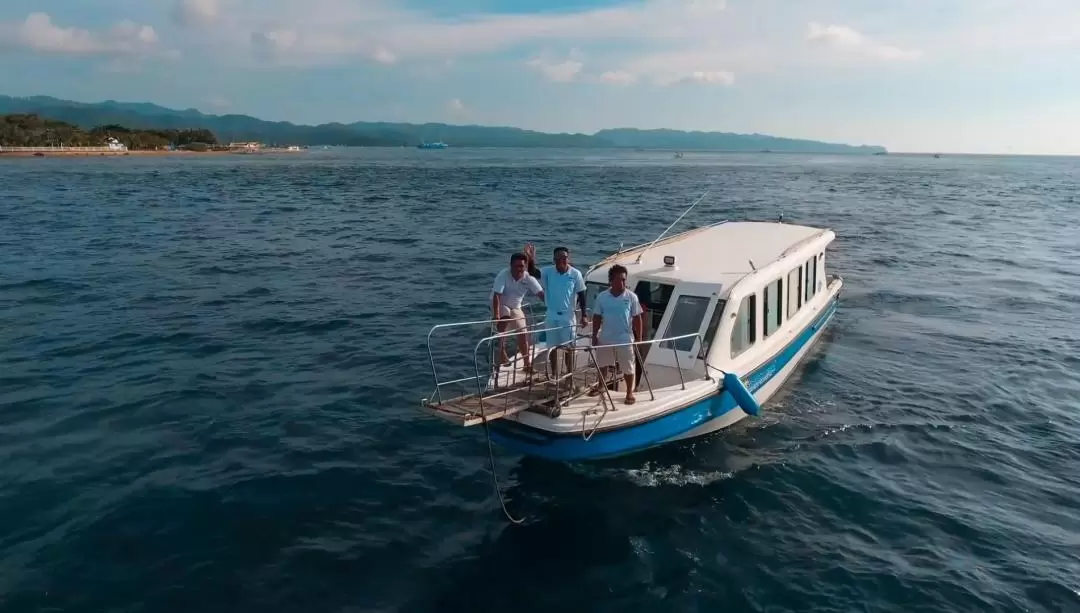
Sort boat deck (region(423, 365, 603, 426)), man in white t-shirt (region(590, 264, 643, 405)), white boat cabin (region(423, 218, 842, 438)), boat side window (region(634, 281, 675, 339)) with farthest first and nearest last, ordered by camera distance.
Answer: boat side window (region(634, 281, 675, 339)) → man in white t-shirt (region(590, 264, 643, 405)) → white boat cabin (region(423, 218, 842, 438)) → boat deck (region(423, 365, 603, 426))

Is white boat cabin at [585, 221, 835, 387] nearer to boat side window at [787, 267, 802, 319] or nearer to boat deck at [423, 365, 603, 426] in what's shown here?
boat side window at [787, 267, 802, 319]

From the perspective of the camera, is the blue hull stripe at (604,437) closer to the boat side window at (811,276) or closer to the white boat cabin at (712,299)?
the white boat cabin at (712,299)

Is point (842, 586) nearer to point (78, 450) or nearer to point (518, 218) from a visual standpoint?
point (78, 450)

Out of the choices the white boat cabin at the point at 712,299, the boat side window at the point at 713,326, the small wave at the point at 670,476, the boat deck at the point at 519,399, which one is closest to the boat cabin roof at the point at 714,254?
the white boat cabin at the point at 712,299

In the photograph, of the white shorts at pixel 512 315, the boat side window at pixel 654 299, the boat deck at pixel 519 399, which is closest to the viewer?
the boat deck at pixel 519 399

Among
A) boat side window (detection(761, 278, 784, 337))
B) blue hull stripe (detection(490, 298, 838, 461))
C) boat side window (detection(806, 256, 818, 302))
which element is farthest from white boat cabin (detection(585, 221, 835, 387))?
blue hull stripe (detection(490, 298, 838, 461))

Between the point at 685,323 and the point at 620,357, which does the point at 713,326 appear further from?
the point at 620,357

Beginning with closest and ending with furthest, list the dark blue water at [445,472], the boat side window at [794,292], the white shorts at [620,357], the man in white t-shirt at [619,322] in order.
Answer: the dark blue water at [445,472] → the man in white t-shirt at [619,322] → the white shorts at [620,357] → the boat side window at [794,292]
